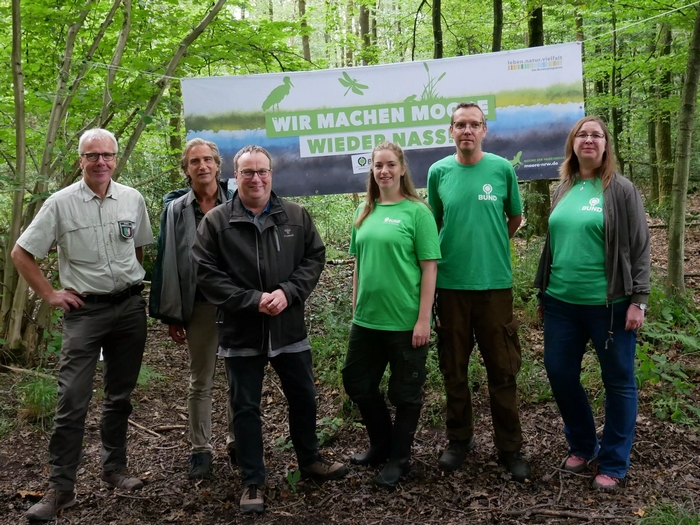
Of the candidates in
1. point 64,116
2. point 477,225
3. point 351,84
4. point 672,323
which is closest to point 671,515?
point 477,225

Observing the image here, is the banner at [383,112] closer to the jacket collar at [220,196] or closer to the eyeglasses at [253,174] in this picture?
the jacket collar at [220,196]

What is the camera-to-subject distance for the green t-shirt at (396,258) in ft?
10.3

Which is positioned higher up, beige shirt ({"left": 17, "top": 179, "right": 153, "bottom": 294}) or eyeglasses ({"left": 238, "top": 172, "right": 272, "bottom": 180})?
eyeglasses ({"left": 238, "top": 172, "right": 272, "bottom": 180})

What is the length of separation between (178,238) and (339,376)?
2.08m

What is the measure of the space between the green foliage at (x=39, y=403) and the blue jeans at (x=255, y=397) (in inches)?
85.4

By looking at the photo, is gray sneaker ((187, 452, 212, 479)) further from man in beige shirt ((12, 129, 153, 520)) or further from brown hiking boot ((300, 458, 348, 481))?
brown hiking boot ((300, 458, 348, 481))

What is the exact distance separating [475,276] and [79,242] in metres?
2.31

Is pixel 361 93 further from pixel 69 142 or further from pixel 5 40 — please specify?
pixel 5 40

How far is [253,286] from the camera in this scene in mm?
3109

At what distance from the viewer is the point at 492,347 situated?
10.9 ft

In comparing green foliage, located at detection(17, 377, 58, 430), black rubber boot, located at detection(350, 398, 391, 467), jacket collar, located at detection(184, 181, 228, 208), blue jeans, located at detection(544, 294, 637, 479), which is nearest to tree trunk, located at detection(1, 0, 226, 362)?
green foliage, located at detection(17, 377, 58, 430)

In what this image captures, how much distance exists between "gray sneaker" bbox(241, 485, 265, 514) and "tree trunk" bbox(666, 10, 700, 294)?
14.3 feet

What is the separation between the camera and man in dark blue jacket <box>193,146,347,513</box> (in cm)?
307

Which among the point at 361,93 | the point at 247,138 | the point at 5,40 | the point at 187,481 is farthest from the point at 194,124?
the point at 187,481
